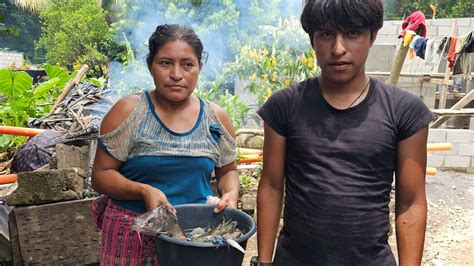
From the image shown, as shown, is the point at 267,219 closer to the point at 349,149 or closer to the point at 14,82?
the point at 349,149

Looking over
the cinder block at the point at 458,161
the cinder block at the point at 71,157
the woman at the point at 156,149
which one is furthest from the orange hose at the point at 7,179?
the cinder block at the point at 458,161

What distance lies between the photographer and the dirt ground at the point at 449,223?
4785 mm

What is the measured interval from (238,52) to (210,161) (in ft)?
21.8

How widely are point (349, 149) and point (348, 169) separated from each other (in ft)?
0.22

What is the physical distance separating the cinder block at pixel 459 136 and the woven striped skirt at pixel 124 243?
6.87 meters

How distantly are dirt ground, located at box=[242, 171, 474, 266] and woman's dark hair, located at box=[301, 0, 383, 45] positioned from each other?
3.21 m

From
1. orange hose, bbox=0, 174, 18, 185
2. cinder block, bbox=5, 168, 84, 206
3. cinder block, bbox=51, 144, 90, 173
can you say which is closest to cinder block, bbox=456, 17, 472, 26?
cinder block, bbox=51, 144, 90, 173

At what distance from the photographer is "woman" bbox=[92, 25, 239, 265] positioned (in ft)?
6.00

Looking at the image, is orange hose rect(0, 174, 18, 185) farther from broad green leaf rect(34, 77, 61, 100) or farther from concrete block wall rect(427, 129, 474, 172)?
concrete block wall rect(427, 129, 474, 172)

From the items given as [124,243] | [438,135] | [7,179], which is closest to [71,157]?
[7,179]

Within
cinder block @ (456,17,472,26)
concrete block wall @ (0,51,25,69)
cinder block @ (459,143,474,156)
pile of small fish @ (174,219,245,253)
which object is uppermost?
cinder block @ (456,17,472,26)

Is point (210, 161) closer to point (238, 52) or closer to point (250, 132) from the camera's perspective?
point (250, 132)

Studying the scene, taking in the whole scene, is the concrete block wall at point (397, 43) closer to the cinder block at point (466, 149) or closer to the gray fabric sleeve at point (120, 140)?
the cinder block at point (466, 149)

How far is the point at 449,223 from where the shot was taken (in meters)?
5.84
